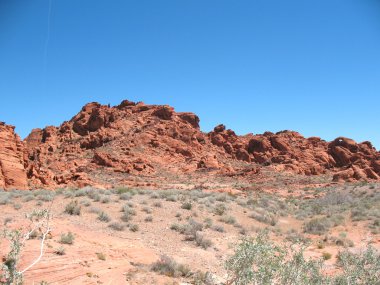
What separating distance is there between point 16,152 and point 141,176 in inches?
801

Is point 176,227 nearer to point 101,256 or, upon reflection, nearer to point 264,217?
point 101,256

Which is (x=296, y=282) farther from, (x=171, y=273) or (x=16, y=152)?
(x=16, y=152)

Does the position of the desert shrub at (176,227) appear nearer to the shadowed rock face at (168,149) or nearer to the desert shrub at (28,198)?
the desert shrub at (28,198)

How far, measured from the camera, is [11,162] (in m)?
24.7

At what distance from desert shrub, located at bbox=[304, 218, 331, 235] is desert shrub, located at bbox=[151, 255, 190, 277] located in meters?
9.55

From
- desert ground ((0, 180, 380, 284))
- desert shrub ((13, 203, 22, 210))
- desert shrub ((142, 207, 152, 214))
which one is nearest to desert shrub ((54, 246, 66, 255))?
→ desert ground ((0, 180, 380, 284))

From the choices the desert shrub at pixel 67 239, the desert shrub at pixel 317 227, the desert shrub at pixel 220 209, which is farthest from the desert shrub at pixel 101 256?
the desert shrub at pixel 317 227

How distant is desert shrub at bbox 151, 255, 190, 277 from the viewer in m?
9.42

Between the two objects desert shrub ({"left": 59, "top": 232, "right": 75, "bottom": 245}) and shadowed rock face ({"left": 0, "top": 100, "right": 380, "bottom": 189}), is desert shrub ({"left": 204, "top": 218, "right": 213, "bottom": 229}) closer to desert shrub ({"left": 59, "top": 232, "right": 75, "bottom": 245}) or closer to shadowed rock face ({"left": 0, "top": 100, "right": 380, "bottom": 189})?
desert shrub ({"left": 59, "top": 232, "right": 75, "bottom": 245})

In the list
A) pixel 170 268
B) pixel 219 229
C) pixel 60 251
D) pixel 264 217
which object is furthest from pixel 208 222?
pixel 60 251

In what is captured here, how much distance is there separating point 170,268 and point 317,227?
1071 centimetres

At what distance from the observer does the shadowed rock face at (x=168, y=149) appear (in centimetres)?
4734

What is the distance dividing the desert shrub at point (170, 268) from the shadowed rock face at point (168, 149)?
29456mm

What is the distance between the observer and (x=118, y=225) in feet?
42.8
